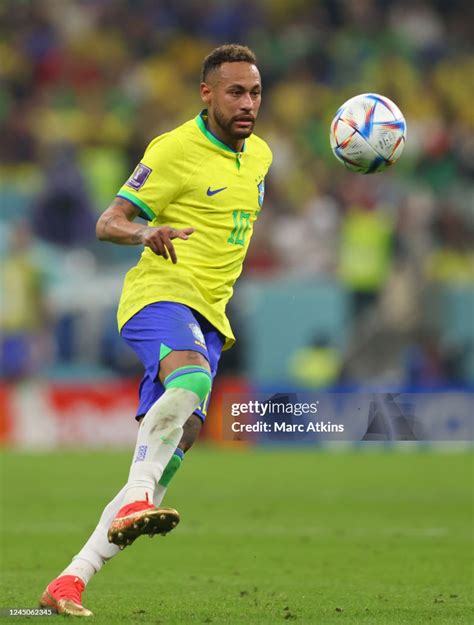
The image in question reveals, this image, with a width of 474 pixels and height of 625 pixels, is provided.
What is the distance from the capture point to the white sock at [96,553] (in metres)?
5.95

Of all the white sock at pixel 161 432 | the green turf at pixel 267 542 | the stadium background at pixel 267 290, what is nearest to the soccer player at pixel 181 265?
the white sock at pixel 161 432

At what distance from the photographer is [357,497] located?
1258cm

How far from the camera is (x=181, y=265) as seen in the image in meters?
6.09

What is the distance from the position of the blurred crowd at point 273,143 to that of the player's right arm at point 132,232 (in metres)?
13.2

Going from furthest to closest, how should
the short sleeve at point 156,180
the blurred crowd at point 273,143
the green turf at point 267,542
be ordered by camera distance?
1. the blurred crowd at point 273,143
2. the green turf at point 267,542
3. the short sleeve at point 156,180

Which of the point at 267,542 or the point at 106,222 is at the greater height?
the point at 106,222

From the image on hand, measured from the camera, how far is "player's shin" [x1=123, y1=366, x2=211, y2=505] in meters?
5.64

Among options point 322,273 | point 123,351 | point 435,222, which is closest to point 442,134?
point 435,222

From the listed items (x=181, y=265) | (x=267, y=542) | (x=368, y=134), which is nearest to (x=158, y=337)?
(x=181, y=265)

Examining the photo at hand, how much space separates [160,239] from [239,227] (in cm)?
83

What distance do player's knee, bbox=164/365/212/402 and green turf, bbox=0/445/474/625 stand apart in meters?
0.96

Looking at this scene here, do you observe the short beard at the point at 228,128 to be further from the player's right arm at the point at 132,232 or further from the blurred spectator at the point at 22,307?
the blurred spectator at the point at 22,307

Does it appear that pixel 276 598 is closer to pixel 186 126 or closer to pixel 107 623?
pixel 107 623

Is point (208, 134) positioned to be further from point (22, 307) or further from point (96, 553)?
point (22, 307)
